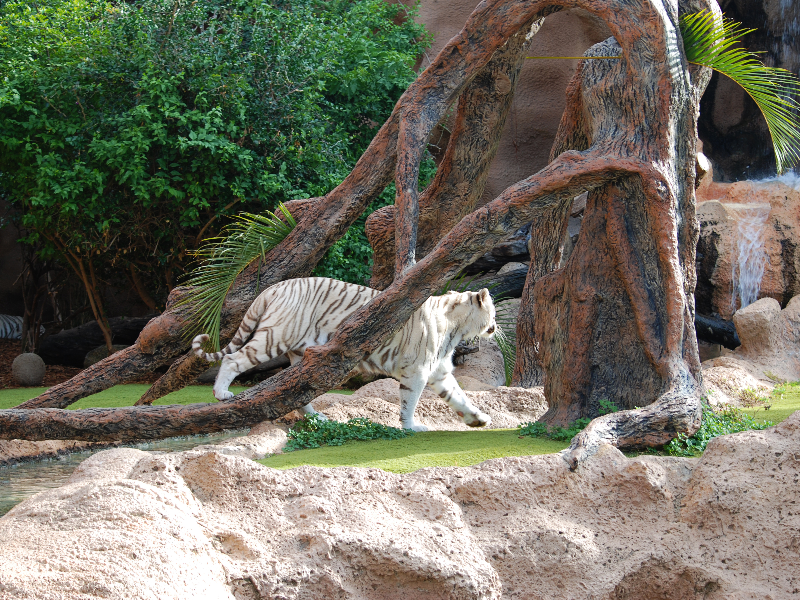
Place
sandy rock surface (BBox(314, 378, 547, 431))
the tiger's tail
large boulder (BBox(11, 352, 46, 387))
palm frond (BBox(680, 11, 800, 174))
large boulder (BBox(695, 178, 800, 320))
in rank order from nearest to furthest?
palm frond (BBox(680, 11, 800, 174)) → the tiger's tail → sandy rock surface (BBox(314, 378, 547, 431)) → large boulder (BBox(11, 352, 46, 387)) → large boulder (BBox(695, 178, 800, 320))

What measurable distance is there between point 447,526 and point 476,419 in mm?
2304

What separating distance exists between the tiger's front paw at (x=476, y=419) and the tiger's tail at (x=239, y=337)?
1770mm

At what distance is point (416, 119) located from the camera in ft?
17.2

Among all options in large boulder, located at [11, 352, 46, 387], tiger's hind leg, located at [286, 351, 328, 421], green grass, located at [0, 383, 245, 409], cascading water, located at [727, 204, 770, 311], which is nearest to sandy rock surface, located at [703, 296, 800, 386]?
cascading water, located at [727, 204, 770, 311]

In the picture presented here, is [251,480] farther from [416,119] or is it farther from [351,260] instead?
[351,260]

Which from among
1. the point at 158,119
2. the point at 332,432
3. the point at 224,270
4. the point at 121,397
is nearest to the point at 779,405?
the point at 332,432

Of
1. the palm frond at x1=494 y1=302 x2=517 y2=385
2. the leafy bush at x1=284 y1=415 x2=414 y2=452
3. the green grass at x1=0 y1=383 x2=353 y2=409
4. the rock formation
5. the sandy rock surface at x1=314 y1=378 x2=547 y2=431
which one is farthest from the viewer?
the rock formation

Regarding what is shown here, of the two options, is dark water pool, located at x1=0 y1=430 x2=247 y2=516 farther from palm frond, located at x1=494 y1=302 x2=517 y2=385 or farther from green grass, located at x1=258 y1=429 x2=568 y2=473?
palm frond, located at x1=494 y1=302 x2=517 y2=385

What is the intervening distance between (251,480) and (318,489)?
0.31 meters

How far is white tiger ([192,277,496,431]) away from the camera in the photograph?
5266 mm

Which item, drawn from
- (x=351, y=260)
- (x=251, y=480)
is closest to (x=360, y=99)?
(x=351, y=260)

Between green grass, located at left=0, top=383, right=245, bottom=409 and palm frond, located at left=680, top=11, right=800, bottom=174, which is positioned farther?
green grass, located at left=0, top=383, right=245, bottom=409

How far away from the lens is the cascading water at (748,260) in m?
9.91

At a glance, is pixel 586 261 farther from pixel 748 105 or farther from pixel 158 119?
pixel 748 105
